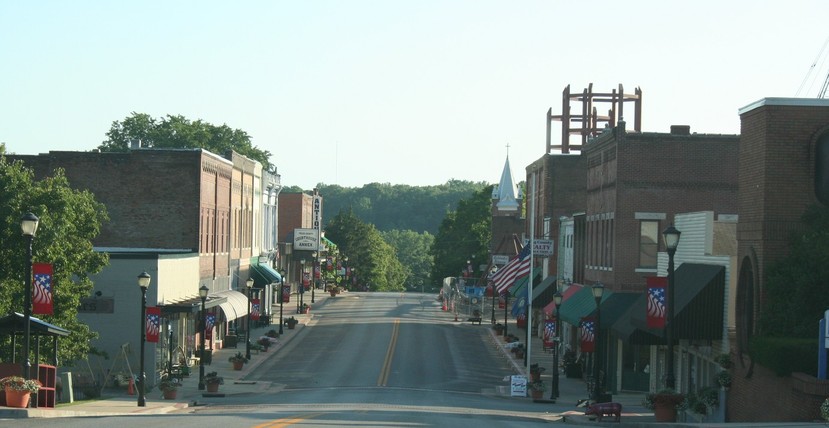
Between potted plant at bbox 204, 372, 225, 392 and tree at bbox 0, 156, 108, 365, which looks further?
potted plant at bbox 204, 372, 225, 392

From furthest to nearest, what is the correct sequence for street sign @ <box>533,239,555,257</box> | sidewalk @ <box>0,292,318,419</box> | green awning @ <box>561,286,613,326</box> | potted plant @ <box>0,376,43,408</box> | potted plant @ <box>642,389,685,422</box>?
street sign @ <box>533,239,555,257</box> → green awning @ <box>561,286,613,326</box> → potted plant @ <box>642,389,685,422</box> → sidewalk @ <box>0,292,318,419</box> → potted plant @ <box>0,376,43,408</box>

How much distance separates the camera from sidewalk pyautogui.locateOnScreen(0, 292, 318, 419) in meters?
27.4

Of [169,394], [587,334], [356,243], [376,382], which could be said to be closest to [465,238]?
[356,243]

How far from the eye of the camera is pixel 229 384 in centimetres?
4853

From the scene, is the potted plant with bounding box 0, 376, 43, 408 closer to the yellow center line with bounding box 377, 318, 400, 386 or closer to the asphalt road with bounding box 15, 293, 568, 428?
the asphalt road with bounding box 15, 293, 568, 428

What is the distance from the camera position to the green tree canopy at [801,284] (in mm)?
27266

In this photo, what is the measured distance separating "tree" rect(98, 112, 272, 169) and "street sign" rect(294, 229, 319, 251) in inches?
360

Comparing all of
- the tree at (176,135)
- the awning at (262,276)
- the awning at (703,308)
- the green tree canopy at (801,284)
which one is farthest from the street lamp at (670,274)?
the tree at (176,135)

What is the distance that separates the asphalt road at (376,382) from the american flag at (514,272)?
12.8 feet

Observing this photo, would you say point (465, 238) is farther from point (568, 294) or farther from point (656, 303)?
point (656, 303)

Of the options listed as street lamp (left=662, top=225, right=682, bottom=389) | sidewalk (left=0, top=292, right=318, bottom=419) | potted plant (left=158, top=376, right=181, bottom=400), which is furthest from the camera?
potted plant (left=158, top=376, right=181, bottom=400)

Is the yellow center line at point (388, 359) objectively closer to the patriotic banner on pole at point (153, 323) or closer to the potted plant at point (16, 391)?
the patriotic banner on pole at point (153, 323)

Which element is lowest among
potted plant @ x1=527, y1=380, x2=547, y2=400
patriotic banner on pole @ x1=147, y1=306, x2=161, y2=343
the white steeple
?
potted plant @ x1=527, y1=380, x2=547, y2=400

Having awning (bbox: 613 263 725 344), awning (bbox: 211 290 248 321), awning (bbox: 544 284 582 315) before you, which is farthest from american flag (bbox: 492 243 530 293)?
awning (bbox: 613 263 725 344)
